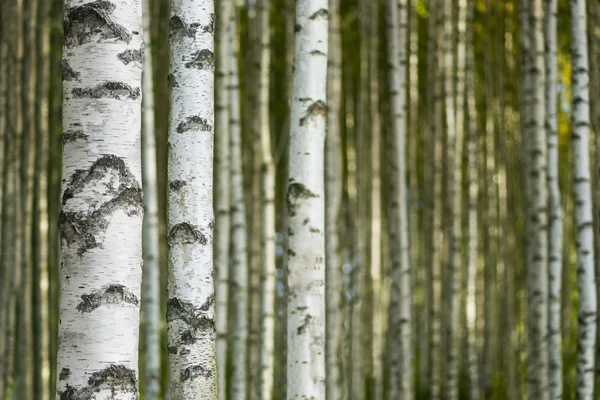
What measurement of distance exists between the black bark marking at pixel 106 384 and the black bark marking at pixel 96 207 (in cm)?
23

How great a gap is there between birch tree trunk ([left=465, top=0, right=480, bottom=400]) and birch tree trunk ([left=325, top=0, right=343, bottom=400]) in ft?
4.14

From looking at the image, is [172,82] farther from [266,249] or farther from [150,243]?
[266,249]

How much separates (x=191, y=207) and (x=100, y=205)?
531 mm

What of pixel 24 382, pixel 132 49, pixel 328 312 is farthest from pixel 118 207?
pixel 24 382

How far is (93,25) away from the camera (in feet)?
4.61

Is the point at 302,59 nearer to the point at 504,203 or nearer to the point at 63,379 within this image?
the point at 63,379

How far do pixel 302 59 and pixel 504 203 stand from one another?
13.3 ft

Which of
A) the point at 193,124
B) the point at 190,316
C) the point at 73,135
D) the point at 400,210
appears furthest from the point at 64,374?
the point at 400,210

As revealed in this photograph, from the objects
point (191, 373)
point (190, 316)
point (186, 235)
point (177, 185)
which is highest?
point (177, 185)

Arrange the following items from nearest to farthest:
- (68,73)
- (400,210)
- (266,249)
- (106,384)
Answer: (106,384) < (68,73) < (266,249) < (400,210)

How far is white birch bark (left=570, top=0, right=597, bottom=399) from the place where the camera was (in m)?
3.62

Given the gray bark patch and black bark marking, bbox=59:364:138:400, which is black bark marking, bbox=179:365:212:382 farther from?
the gray bark patch

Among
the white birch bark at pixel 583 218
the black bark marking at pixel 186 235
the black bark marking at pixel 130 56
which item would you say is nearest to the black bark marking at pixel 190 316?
the black bark marking at pixel 186 235

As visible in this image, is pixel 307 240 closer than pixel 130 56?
No
